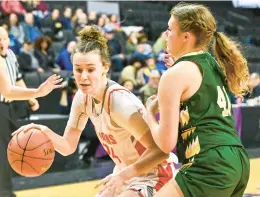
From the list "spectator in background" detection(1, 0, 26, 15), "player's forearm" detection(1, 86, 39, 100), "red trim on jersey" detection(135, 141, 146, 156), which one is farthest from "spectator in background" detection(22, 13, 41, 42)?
"red trim on jersey" detection(135, 141, 146, 156)

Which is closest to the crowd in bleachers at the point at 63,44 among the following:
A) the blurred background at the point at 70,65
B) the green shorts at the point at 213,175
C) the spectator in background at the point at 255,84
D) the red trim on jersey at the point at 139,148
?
the blurred background at the point at 70,65

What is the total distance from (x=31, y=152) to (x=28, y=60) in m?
6.50

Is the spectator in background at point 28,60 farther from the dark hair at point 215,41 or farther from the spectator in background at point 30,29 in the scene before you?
the dark hair at point 215,41

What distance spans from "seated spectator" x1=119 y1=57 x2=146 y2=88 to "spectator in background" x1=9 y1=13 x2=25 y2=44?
83.9 inches

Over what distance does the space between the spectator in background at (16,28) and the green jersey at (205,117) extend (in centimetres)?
840

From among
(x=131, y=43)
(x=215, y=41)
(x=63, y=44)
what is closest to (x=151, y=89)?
(x=63, y=44)

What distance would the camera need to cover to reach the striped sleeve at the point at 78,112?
3.28 meters

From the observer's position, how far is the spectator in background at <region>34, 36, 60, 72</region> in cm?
1014

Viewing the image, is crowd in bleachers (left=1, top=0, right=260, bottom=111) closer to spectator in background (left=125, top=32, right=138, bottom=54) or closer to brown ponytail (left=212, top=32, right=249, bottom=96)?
spectator in background (left=125, top=32, right=138, bottom=54)

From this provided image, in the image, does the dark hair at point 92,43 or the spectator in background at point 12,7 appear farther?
the spectator in background at point 12,7

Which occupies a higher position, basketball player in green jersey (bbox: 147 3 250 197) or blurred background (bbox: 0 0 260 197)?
basketball player in green jersey (bbox: 147 3 250 197)

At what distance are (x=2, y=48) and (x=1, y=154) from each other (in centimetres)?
118

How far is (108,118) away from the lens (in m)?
3.01

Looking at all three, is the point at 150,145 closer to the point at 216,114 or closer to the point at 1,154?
the point at 216,114
